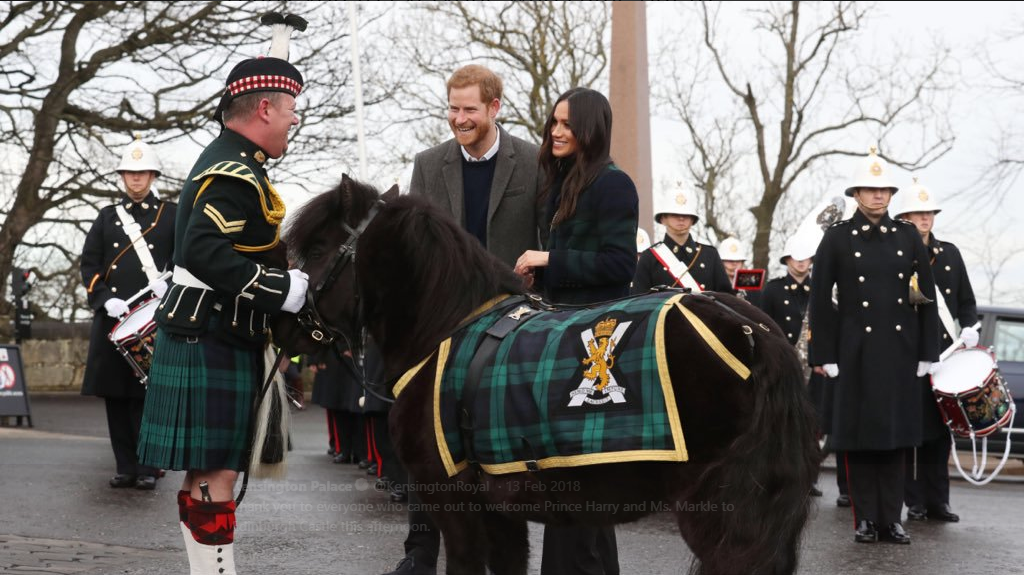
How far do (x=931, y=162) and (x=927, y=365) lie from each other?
2145cm

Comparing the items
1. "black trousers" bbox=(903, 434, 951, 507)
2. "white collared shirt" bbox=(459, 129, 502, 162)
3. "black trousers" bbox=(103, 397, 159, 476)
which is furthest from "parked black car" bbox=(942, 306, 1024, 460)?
"white collared shirt" bbox=(459, 129, 502, 162)

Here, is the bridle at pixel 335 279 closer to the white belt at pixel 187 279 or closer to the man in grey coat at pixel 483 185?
the white belt at pixel 187 279

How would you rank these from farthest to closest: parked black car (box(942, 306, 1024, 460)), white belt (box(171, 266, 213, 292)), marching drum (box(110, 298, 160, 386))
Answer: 1. parked black car (box(942, 306, 1024, 460))
2. marching drum (box(110, 298, 160, 386))
3. white belt (box(171, 266, 213, 292))

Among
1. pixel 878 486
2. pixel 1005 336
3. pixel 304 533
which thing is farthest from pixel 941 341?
pixel 304 533

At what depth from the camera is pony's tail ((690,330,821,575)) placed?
12.2 ft

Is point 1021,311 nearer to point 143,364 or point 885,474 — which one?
point 885,474

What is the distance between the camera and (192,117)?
20.4 meters

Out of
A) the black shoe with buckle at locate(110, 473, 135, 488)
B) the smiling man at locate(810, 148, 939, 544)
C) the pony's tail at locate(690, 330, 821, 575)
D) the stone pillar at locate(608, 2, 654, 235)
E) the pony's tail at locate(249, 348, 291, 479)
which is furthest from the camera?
the stone pillar at locate(608, 2, 654, 235)

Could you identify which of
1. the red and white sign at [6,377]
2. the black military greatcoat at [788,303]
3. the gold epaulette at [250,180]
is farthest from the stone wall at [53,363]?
the gold epaulette at [250,180]

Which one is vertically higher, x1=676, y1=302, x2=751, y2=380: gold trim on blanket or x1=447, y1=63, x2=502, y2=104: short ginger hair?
x1=447, y1=63, x2=502, y2=104: short ginger hair

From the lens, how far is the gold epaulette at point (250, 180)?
4.48 m

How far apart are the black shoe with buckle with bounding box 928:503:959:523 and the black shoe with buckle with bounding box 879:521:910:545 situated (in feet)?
4.62

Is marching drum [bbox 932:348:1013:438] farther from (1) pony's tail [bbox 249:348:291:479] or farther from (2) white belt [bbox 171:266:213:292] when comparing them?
(2) white belt [bbox 171:266:213:292]

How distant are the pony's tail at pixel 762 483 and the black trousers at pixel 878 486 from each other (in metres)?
3.82
